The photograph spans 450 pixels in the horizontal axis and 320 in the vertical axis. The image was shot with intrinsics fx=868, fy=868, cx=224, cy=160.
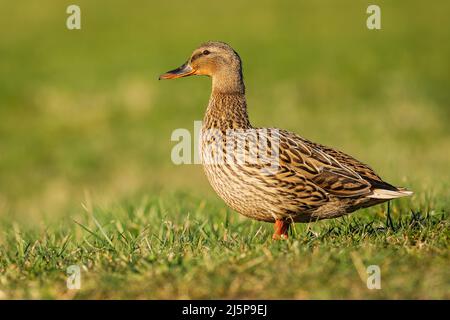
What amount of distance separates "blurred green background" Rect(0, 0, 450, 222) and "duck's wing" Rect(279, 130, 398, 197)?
1.01 meters

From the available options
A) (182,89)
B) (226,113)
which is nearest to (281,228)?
(226,113)

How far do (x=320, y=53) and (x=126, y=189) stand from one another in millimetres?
8576

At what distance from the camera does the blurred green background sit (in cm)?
1140

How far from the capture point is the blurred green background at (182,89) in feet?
37.4

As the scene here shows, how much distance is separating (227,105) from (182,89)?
9305mm

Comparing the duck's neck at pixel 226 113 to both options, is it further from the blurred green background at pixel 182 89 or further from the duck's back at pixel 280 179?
the blurred green background at pixel 182 89

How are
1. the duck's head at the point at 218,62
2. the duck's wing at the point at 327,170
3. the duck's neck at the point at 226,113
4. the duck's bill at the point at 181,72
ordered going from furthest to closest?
the duck's bill at the point at 181,72, the duck's head at the point at 218,62, the duck's neck at the point at 226,113, the duck's wing at the point at 327,170

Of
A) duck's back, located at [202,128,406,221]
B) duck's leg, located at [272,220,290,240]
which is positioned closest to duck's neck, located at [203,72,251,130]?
duck's back, located at [202,128,406,221]

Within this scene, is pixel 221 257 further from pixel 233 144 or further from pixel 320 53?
pixel 320 53

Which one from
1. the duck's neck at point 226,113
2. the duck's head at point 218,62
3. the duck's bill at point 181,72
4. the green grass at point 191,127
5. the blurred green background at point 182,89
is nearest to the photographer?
the green grass at point 191,127

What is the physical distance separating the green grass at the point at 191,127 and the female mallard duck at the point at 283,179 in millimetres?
177

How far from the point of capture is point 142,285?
4.74 m

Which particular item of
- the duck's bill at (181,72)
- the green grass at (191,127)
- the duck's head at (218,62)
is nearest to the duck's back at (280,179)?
the green grass at (191,127)

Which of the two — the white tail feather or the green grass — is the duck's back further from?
the green grass
